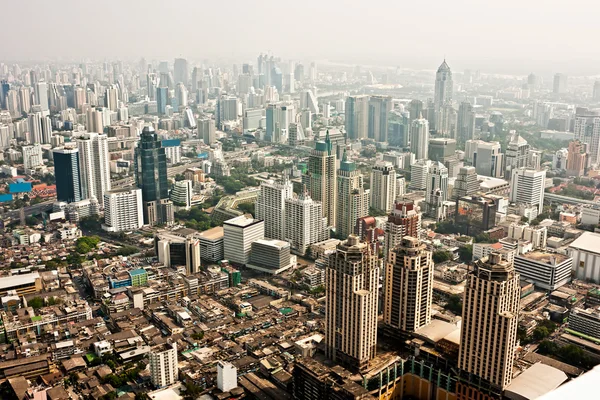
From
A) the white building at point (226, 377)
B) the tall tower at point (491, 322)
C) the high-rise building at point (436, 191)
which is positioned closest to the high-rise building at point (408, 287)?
the tall tower at point (491, 322)

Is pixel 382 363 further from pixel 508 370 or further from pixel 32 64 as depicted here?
pixel 32 64

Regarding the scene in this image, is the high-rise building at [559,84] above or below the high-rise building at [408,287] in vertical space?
above

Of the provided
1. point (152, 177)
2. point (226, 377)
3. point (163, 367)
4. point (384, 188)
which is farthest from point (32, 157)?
point (226, 377)

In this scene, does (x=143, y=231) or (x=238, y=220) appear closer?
(x=238, y=220)

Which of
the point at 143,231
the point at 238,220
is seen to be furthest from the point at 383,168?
the point at 143,231

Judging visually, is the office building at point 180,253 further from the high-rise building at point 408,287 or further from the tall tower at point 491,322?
the tall tower at point 491,322

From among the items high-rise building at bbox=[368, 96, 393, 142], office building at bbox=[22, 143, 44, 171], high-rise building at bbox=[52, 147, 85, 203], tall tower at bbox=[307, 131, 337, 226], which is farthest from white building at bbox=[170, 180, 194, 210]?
high-rise building at bbox=[368, 96, 393, 142]
